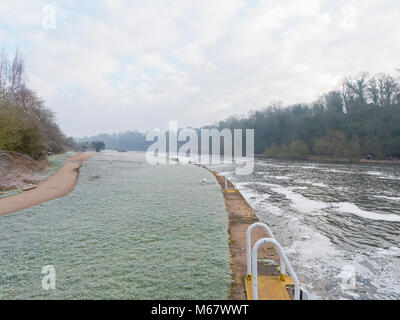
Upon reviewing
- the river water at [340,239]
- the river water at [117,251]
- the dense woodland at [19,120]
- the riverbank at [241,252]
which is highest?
the dense woodland at [19,120]

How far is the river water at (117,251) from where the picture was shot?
2.96m

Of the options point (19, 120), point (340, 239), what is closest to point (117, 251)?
point (340, 239)

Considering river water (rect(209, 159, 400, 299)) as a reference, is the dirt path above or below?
above

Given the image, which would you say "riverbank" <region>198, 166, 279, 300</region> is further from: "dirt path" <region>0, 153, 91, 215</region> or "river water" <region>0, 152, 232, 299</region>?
"dirt path" <region>0, 153, 91, 215</region>

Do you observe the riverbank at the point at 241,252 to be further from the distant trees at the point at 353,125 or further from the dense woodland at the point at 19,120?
the distant trees at the point at 353,125

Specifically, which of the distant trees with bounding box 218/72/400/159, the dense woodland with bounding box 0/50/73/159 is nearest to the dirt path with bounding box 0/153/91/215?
the dense woodland with bounding box 0/50/73/159

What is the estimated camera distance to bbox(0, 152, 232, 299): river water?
2959 mm

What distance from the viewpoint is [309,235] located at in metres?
6.00

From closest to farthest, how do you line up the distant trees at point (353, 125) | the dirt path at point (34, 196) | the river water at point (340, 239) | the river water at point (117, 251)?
the river water at point (117, 251) < the river water at point (340, 239) < the dirt path at point (34, 196) < the distant trees at point (353, 125)

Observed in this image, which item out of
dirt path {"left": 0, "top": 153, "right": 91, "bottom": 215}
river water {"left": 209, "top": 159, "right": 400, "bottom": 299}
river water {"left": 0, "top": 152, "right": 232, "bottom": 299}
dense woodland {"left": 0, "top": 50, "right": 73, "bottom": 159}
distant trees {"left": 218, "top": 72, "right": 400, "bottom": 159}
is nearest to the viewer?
river water {"left": 0, "top": 152, "right": 232, "bottom": 299}

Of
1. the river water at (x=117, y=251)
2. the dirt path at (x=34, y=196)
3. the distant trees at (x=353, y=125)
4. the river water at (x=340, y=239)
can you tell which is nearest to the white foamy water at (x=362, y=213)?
the river water at (x=340, y=239)

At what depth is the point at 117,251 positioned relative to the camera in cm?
408

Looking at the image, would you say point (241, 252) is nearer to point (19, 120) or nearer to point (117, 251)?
point (117, 251)
